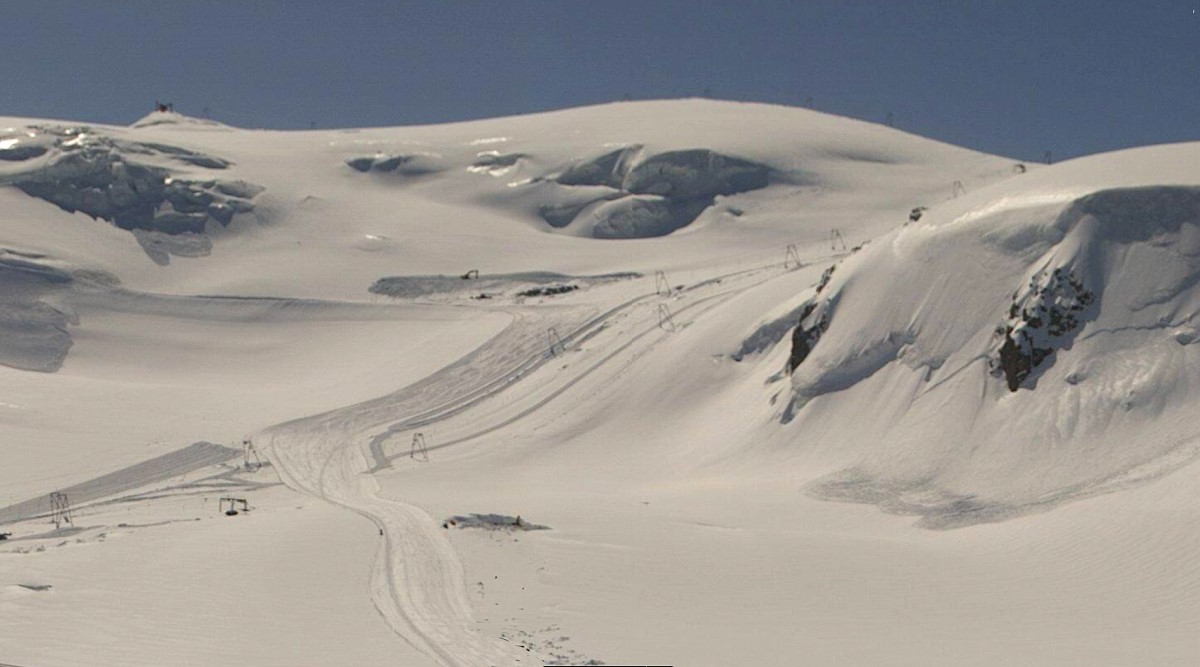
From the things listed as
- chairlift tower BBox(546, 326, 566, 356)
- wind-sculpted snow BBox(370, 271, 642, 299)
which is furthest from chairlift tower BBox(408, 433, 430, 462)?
wind-sculpted snow BBox(370, 271, 642, 299)

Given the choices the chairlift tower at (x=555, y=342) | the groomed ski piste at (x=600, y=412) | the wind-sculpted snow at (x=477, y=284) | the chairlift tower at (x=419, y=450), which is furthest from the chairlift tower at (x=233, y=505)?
the wind-sculpted snow at (x=477, y=284)

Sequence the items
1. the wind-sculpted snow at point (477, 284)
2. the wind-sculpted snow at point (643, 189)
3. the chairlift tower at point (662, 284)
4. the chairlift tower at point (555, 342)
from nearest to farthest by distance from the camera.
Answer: the chairlift tower at point (555, 342) < the chairlift tower at point (662, 284) < the wind-sculpted snow at point (477, 284) < the wind-sculpted snow at point (643, 189)

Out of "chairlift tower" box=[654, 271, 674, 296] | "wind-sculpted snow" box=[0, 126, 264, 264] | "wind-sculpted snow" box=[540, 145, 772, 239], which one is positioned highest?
"wind-sculpted snow" box=[0, 126, 264, 264]

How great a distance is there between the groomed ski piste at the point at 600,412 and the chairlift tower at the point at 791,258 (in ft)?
5.46

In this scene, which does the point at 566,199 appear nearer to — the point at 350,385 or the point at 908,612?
the point at 350,385

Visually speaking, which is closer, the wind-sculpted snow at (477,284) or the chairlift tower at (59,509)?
the chairlift tower at (59,509)

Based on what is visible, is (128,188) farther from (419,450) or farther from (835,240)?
(835,240)

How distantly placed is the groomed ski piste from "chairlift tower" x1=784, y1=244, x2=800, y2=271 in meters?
1.67

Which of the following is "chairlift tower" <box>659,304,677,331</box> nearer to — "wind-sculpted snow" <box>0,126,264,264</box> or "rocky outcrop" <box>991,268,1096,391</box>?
"rocky outcrop" <box>991,268,1096,391</box>

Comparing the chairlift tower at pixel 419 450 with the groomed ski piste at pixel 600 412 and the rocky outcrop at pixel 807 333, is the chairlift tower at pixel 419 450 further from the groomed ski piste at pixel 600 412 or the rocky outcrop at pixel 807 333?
the rocky outcrop at pixel 807 333

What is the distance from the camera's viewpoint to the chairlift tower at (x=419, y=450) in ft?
139

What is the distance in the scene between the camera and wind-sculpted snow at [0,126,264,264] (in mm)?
75438

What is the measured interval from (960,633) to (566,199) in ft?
215

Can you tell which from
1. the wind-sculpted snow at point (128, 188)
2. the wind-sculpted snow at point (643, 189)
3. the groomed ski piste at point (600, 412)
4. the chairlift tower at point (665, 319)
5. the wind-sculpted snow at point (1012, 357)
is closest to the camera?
the groomed ski piste at point (600, 412)
